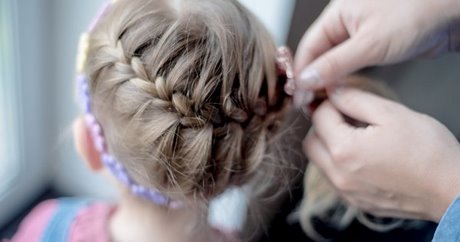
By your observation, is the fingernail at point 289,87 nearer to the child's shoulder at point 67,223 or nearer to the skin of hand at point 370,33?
the skin of hand at point 370,33

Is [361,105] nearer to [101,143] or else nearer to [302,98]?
[302,98]

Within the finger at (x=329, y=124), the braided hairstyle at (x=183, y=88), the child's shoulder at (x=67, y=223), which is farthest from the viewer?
the child's shoulder at (x=67, y=223)

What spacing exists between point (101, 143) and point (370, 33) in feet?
1.20

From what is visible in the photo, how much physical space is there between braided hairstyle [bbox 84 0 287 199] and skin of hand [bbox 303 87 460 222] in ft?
0.31

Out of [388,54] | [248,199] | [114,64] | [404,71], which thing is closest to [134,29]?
[114,64]

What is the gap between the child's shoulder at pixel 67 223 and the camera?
786mm

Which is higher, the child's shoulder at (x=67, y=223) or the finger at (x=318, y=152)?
the finger at (x=318, y=152)

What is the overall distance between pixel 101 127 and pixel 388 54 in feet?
1.24

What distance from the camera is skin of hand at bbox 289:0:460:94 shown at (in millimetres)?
680

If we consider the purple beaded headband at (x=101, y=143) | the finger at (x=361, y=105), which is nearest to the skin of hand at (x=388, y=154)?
the finger at (x=361, y=105)

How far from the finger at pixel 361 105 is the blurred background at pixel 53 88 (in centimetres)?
22

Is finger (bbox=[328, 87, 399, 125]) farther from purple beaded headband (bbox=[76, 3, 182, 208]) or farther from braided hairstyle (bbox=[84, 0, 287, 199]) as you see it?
purple beaded headband (bbox=[76, 3, 182, 208])

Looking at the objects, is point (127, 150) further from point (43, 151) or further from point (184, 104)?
point (43, 151)

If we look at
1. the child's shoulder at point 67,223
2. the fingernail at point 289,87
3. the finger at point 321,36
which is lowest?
the child's shoulder at point 67,223
